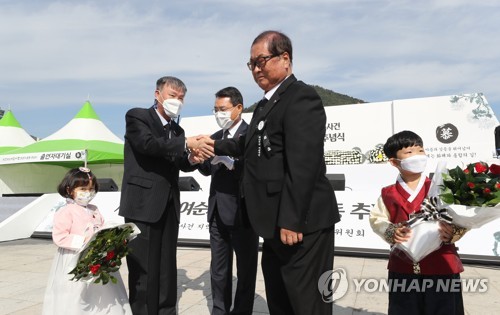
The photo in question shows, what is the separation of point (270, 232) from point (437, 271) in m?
1.02

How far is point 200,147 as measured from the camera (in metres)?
2.65

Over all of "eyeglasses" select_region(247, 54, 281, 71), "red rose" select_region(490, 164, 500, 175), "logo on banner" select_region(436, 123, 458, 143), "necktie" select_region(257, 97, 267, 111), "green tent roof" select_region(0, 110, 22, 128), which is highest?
"green tent roof" select_region(0, 110, 22, 128)

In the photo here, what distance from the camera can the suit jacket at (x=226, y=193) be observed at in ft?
9.55

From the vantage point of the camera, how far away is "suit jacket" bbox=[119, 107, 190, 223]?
8.44ft

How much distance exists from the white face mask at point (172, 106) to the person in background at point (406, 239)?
4.95 feet

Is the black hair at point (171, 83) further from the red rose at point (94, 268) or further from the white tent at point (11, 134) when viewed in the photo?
the white tent at point (11, 134)

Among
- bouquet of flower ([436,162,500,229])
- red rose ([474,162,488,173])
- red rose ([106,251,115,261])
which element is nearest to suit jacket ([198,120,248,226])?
red rose ([106,251,115,261])

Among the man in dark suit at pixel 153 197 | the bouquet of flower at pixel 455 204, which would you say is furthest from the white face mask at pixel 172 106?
the bouquet of flower at pixel 455 204

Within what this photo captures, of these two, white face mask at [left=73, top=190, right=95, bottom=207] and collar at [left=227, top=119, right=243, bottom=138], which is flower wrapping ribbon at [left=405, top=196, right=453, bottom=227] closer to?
collar at [left=227, top=119, right=243, bottom=138]

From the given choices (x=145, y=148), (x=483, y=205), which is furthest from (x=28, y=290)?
(x=483, y=205)

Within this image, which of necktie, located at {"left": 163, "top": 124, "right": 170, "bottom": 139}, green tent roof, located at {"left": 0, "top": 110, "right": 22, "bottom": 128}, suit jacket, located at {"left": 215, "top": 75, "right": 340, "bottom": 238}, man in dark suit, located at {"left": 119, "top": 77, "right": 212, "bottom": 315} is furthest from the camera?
green tent roof, located at {"left": 0, "top": 110, "right": 22, "bottom": 128}

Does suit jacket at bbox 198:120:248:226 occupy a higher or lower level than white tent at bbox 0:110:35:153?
lower

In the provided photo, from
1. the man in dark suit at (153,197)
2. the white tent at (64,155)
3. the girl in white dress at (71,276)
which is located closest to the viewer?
the girl in white dress at (71,276)

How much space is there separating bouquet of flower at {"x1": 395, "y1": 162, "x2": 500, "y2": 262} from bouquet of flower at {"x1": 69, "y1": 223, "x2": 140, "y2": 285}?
5.52 ft
